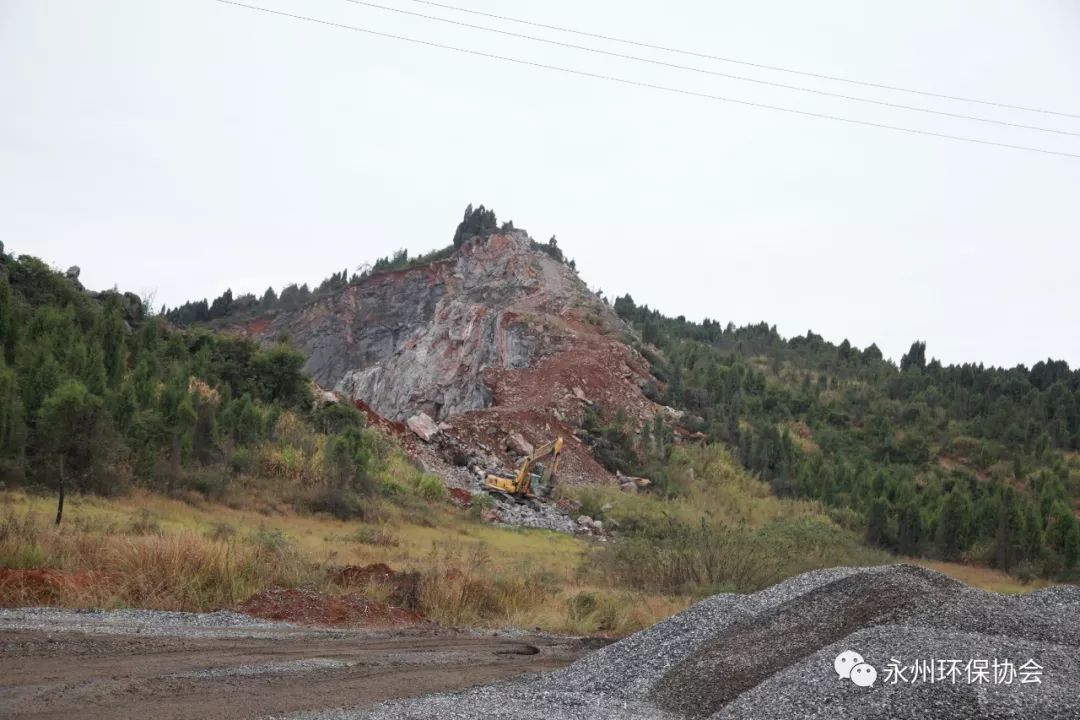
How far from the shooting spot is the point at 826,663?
747 centimetres

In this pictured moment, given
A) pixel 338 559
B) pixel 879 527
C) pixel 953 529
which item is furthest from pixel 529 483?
pixel 338 559

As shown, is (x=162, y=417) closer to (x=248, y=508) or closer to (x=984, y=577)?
(x=248, y=508)

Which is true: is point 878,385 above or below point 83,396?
above

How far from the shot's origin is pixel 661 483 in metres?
41.9

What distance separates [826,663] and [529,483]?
27.8 meters

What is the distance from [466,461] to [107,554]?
95.0 ft

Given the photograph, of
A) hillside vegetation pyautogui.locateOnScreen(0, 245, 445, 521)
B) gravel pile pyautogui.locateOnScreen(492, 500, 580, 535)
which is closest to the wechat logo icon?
hillside vegetation pyautogui.locateOnScreen(0, 245, 445, 521)

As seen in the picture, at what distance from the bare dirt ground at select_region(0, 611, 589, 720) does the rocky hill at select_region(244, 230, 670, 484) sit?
2723cm

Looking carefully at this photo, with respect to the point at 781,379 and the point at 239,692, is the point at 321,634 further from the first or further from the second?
the point at 781,379

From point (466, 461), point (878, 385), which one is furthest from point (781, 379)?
point (466, 461)

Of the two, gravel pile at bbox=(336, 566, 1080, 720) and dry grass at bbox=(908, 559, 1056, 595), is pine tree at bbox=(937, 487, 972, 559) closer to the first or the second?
dry grass at bbox=(908, 559, 1056, 595)

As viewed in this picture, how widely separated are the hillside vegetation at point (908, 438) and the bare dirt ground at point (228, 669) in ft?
Result: 88.0

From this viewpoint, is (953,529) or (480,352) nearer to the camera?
(953,529)

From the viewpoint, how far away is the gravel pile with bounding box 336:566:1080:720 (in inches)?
258
